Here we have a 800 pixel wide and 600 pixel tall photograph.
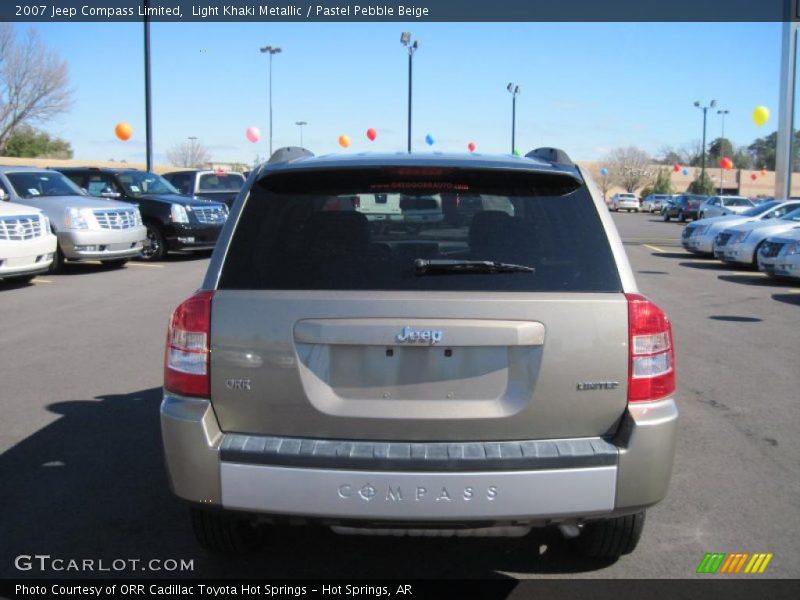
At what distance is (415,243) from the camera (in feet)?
12.3

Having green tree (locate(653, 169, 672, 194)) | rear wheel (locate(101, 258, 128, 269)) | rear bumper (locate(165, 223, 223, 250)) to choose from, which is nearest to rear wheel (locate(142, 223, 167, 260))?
rear bumper (locate(165, 223, 223, 250))

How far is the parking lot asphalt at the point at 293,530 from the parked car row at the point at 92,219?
3.63 m

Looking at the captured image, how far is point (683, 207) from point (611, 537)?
4604 centimetres

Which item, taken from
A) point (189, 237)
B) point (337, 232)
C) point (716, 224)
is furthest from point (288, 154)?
point (716, 224)

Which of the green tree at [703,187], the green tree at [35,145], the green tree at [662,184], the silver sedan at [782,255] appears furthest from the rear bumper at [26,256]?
the green tree at [662,184]

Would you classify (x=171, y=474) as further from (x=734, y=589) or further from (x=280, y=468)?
(x=734, y=589)

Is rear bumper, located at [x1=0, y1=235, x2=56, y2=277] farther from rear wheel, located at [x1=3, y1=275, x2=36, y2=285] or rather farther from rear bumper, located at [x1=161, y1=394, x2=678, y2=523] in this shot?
rear bumper, located at [x1=161, y1=394, x2=678, y2=523]

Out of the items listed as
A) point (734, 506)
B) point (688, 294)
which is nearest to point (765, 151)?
point (688, 294)

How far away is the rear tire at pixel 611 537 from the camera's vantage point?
3623mm

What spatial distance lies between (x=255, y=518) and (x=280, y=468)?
0.27 metres

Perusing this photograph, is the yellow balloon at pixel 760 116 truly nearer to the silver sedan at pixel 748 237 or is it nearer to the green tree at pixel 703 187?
the silver sedan at pixel 748 237

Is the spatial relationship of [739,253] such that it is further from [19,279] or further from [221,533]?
[221,533]

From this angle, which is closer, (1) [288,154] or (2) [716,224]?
(1) [288,154]

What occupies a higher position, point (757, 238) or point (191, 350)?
point (757, 238)
